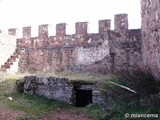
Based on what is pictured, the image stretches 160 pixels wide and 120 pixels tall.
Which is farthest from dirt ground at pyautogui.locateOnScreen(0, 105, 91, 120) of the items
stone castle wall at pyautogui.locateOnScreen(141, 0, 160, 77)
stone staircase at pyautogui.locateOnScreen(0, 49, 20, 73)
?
stone staircase at pyautogui.locateOnScreen(0, 49, 20, 73)

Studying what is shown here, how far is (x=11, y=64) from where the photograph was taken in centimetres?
1847

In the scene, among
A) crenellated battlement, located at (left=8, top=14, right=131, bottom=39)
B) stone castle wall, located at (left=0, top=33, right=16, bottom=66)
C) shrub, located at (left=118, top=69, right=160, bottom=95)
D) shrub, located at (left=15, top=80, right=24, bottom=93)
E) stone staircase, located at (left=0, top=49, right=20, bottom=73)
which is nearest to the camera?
shrub, located at (left=118, top=69, right=160, bottom=95)

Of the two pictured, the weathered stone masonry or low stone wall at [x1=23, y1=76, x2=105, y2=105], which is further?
A: the weathered stone masonry

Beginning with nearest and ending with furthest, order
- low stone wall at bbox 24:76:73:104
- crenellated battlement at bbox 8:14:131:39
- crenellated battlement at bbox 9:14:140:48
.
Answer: low stone wall at bbox 24:76:73:104, crenellated battlement at bbox 9:14:140:48, crenellated battlement at bbox 8:14:131:39

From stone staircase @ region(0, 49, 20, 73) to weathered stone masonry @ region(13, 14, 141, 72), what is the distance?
44 cm

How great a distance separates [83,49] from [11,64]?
430 cm

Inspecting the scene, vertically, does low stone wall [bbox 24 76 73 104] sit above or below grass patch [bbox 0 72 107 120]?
above

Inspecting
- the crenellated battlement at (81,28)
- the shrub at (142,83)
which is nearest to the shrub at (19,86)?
the shrub at (142,83)


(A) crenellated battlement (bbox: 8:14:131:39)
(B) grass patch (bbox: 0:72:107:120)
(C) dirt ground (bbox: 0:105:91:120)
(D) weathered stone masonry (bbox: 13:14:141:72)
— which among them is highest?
(A) crenellated battlement (bbox: 8:14:131:39)

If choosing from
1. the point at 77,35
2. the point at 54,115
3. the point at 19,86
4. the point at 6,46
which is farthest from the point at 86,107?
the point at 6,46

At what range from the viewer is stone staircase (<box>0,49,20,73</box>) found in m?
17.9

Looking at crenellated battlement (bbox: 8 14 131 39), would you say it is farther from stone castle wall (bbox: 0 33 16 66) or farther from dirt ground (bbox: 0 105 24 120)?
dirt ground (bbox: 0 105 24 120)

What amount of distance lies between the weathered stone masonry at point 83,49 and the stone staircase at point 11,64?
17.3 inches

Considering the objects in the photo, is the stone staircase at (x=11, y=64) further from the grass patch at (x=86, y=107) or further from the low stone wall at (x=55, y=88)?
the low stone wall at (x=55, y=88)
